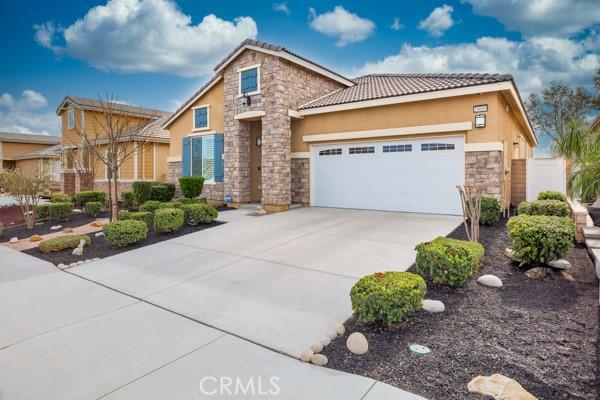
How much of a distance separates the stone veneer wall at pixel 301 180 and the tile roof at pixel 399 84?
1.94m

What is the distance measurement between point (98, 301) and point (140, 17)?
12.3 meters

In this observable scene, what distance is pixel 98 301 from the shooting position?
192 inches

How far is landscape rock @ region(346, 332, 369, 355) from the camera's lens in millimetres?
3283

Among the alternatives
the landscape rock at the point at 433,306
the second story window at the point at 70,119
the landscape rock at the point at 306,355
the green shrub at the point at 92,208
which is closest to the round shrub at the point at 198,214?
the green shrub at the point at 92,208

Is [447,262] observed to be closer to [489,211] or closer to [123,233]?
[489,211]

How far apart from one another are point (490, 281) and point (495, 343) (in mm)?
1657

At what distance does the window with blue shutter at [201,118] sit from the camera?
14875 mm

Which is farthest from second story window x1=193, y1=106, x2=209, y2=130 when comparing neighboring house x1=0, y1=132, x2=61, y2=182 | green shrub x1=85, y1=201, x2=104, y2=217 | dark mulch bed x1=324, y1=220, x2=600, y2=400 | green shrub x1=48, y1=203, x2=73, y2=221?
neighboring house x1=0, y1=132, x2=61, y2=182

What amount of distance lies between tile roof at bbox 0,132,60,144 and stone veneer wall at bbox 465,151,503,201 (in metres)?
37.9

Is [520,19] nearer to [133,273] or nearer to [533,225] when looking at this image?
[533,225]

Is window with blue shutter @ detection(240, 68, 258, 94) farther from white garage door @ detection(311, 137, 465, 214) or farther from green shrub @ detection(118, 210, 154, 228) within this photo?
green shrub @ detection(118, 210, 154, 228)

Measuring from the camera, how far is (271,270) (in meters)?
5.88

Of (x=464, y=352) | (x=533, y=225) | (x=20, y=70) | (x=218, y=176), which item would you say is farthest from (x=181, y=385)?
(x=20, y=70)

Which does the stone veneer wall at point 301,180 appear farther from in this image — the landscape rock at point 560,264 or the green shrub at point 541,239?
the landscape rock at point 560,264
